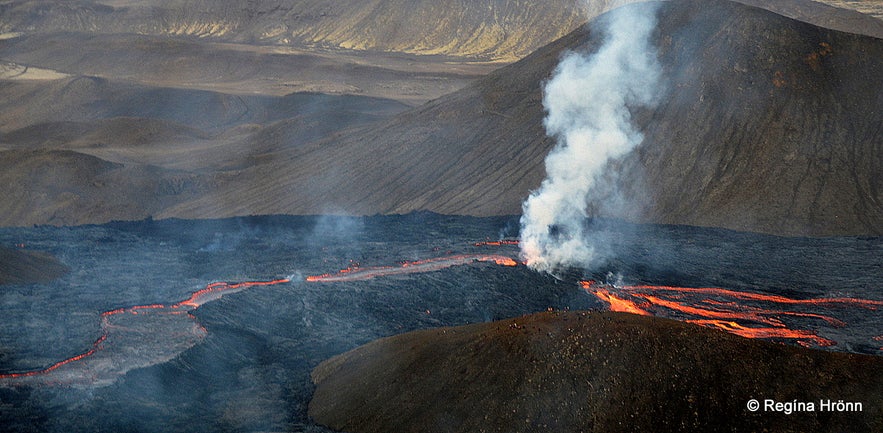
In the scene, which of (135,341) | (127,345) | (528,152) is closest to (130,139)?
(528,152)

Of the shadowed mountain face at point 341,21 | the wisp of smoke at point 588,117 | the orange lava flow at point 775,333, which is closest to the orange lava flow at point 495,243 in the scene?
the wisp of smoke at point 588,117

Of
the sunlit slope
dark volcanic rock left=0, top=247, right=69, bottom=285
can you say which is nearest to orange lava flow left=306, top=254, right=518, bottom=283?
dark volcanic rock left=0, top=247, right=69, bottom=285

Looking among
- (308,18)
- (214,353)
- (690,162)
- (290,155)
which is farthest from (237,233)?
(308,18)

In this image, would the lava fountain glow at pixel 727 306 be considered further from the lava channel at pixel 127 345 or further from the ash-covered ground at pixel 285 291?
the lava channel at pixel 127 345

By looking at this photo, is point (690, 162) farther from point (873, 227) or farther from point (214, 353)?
point (214, 353)

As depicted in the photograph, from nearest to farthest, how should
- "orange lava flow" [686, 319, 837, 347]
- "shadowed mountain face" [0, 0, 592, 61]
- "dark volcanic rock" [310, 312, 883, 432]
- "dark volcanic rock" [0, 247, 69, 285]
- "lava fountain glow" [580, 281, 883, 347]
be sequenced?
"dark volcanic rock" [310, 312, 883, 432] → "orange lava flow" [686, 319, 837, 347] → "lava fountain glow" [580, 281, 883, 347] → "dark volcanic rock" [0, 247, 69, 285] → "shadowed mountain face" [0, 0, 592, 61]

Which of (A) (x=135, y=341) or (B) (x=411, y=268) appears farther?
(B) (x=411, y=268)

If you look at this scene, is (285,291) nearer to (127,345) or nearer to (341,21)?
(127,345)

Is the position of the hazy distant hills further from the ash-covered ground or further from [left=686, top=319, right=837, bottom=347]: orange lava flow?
[left=686, top=319, right=837, bottom=347]: orange lava flow
